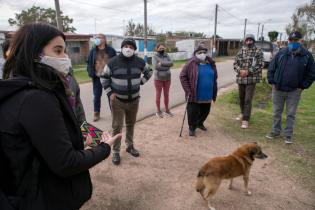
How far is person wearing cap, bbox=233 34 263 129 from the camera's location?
5.55 m

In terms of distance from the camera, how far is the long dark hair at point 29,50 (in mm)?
1307

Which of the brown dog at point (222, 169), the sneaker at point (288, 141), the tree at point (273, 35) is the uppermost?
the tree at point (273, 35)

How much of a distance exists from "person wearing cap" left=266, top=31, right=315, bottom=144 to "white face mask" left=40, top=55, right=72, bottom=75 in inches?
168

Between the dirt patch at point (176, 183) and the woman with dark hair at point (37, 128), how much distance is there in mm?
1712

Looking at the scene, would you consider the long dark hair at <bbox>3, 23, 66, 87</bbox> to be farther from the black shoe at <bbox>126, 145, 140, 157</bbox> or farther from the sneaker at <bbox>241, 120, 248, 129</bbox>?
the sneaker at <bbox>241, 120, 248, 129</bbox>

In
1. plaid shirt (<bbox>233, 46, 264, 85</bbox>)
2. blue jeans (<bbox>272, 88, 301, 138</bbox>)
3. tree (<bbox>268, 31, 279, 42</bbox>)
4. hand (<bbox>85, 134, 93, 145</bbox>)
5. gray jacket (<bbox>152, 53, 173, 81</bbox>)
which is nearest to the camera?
hand (<bbox>85, 134, 93, 145</bbox>)

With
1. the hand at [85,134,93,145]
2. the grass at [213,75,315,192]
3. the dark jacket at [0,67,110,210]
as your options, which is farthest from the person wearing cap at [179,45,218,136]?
the dark jacket at [0,67,110,210]

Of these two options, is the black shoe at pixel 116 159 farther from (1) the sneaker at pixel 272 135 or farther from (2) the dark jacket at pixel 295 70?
(2) the dark jacket at pixel 295 70

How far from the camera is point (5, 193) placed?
1294mm

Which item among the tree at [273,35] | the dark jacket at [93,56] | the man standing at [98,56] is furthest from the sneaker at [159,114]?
the tree at [273,35]

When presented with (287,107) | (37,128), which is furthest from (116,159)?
(287,107)

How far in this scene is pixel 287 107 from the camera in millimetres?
4922

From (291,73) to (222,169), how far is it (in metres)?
2.72

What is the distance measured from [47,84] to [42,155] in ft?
1.20
